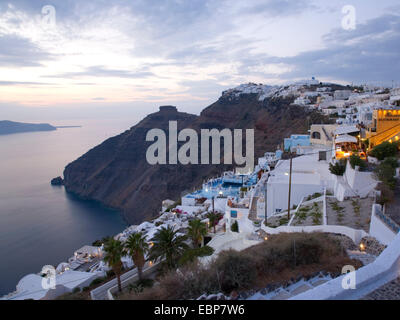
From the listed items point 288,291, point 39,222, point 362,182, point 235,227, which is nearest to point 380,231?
point 288,291

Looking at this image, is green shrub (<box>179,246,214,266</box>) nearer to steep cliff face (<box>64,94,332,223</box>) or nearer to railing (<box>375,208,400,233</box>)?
railing (<box>375,208,400,233</box>)

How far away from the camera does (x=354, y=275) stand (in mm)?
5438

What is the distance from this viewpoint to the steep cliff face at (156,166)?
5022 cm

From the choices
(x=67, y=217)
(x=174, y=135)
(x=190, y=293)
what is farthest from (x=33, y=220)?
(x=190, y=293)

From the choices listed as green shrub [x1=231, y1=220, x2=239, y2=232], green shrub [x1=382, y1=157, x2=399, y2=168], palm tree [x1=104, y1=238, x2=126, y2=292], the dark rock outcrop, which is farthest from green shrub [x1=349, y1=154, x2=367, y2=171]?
the dark rock outcrop

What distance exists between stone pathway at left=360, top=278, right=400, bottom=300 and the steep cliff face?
33.2 metres

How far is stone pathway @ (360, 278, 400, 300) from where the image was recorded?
208 inches

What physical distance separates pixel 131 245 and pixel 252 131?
4658cm

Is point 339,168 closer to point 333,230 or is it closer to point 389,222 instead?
point 333,230
